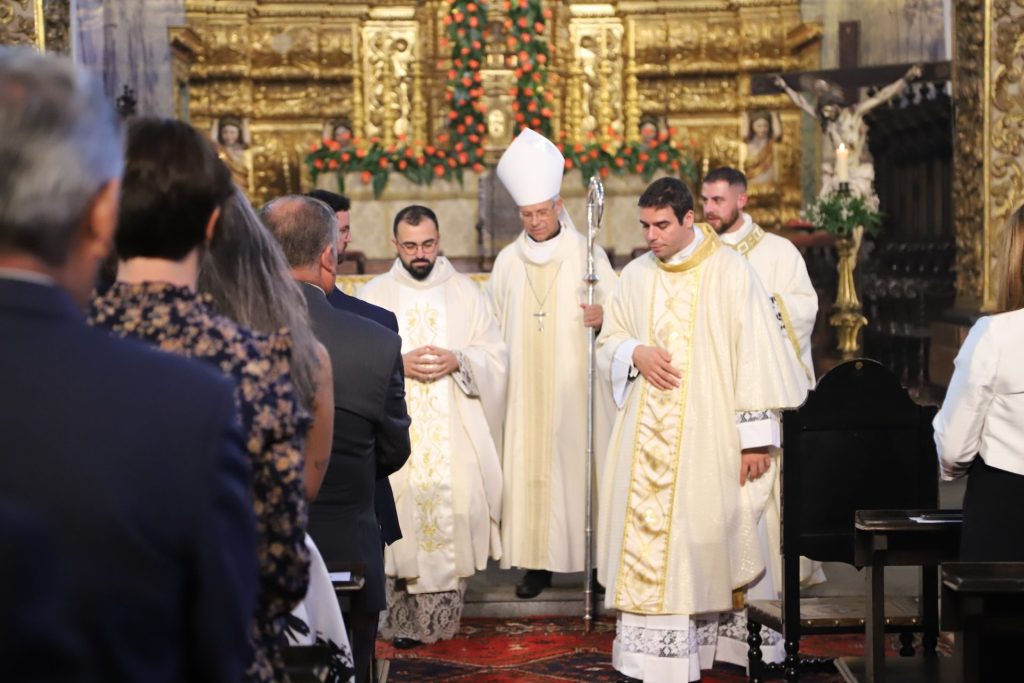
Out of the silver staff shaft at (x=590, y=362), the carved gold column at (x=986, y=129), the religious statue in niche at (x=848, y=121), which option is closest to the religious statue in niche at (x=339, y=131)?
the religious statue in niche at (x=848, y=121)

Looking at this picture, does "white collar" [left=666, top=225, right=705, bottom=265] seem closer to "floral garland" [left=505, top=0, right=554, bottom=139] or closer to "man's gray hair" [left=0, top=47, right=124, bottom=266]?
"man's gray hair" [left=0, top=47, right=124, bottom=266]

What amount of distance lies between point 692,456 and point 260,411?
354 cm

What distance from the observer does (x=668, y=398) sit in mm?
5602

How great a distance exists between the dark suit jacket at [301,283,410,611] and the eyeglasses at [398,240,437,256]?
2.69 meters

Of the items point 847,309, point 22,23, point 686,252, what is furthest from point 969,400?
point 847,309

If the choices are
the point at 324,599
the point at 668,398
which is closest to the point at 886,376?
the point at 668,398

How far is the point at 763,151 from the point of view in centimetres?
1517

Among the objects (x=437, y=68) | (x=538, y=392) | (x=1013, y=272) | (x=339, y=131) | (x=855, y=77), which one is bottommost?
(x=538, y=392)

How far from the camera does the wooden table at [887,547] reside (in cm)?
410

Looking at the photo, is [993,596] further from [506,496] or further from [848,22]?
[848,22]

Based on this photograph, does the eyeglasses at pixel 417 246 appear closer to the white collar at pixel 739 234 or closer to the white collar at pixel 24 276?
the white collar at pixel 739 234

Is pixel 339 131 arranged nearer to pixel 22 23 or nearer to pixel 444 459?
pixel 22 23

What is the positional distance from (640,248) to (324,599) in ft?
30.4

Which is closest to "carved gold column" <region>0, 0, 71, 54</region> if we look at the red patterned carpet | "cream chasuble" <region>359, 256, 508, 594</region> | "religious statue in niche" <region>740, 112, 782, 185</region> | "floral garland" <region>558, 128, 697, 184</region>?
"cream chasuble" <region>359, 256, 508, 594</region>
